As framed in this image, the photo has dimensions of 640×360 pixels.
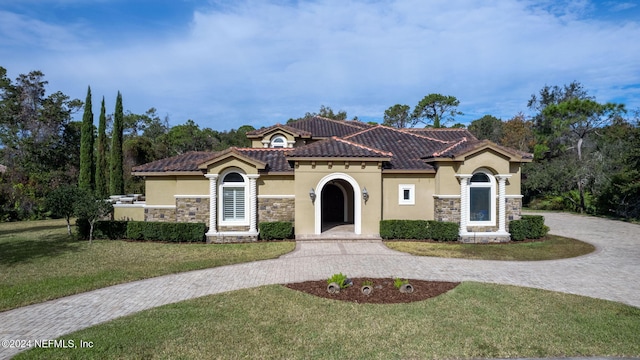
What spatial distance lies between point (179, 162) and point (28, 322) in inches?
503

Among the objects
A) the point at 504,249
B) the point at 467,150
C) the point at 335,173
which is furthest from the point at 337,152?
the point at 504,249

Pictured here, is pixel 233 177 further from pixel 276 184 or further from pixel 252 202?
pixel 276 184

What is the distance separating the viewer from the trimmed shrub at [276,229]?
17.6m

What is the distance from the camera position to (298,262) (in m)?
13.4

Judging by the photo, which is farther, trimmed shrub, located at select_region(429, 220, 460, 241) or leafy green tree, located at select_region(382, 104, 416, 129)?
leafy green tree, located at select_region(382, 104, 416, 129)

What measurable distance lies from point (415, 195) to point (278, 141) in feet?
38.9

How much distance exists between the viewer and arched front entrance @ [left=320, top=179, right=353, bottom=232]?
22969 mm

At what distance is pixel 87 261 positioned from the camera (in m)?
13.4

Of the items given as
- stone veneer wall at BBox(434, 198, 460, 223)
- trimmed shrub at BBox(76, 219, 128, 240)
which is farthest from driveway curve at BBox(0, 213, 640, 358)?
trimmed shrub at BBox(76, 219, 128, 240)

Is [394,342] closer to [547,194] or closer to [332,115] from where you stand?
[547,194]

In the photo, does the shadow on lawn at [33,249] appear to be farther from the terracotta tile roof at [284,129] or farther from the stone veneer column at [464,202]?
the stone veneer column at [464,202]

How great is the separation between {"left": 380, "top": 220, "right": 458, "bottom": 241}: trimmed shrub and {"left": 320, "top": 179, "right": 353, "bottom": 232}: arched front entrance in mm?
5277

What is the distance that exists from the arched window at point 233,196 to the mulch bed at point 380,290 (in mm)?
8553

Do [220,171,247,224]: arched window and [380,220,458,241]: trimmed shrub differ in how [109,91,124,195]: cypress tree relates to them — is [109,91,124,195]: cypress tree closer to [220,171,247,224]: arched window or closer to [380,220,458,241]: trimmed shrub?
[220,171,247,224]: arched window
